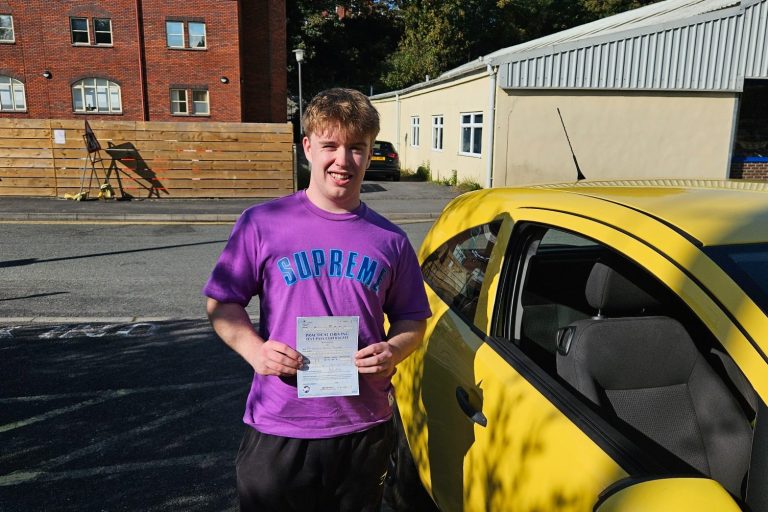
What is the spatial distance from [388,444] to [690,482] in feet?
3.16

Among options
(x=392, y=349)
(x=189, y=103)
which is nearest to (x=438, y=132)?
(x=189, y=103)

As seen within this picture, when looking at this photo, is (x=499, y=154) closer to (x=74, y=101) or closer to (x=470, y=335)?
(x=470, y=335)

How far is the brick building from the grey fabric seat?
28.9m

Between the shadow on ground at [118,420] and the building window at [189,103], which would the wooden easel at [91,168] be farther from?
the building window at [189,103]

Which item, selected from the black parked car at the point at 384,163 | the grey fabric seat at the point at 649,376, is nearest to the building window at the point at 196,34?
the black parked car at the point at 384,163

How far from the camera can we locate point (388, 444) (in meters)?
2.00

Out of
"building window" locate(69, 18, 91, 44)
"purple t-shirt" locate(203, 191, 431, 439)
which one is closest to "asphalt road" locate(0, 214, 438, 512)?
"purple t-shirt" locate(203, 191, 431, 439)

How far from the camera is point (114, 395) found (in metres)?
4.06

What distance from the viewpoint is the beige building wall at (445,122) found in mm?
17891

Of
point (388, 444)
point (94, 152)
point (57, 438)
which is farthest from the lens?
point (94, 152)

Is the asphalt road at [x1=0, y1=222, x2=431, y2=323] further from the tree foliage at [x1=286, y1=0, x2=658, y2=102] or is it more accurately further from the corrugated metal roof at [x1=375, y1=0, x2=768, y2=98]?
the tree foliage at [x1=286, y1=0, x2=658, y2=102]

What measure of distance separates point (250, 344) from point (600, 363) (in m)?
1.18

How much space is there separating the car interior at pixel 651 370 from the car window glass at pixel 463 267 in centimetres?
22

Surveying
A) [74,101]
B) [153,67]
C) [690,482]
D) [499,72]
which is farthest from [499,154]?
[74,101]
